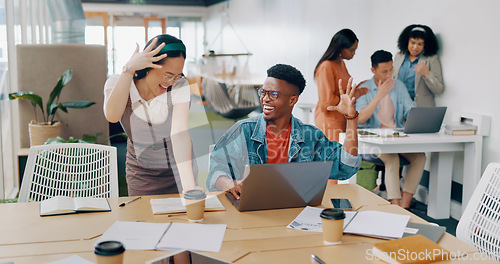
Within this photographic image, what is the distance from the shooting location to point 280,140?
7.09 ft

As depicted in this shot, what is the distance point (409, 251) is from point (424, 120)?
2.54 metres

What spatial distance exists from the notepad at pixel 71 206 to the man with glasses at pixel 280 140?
45 cm

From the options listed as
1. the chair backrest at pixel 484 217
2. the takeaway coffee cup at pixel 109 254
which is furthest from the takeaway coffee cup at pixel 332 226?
the chair backrest at pixel 484 217

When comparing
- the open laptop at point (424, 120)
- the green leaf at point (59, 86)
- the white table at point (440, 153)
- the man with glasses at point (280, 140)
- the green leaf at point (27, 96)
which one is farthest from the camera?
the green leaf at point (59, 86)

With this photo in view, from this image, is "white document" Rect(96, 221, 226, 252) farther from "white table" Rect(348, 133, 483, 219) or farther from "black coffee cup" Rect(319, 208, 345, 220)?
"white table" Rect(348, 133, 483, 219)

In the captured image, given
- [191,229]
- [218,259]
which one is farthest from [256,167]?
[218,259]

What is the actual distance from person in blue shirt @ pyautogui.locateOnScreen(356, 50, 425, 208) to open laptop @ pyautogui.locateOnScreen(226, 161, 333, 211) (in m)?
2.11

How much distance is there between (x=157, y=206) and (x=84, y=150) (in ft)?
2.32

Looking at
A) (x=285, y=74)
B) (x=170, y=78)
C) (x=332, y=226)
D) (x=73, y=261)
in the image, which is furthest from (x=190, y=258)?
(x=170, y=78)

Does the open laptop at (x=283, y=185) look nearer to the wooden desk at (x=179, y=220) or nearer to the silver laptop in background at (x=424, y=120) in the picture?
the wooden desk at (x=179, y=220)

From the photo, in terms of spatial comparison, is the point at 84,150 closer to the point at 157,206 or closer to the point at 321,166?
the point at 157,206

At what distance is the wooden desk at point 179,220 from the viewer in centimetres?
133

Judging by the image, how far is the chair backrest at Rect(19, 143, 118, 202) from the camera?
82.4 inches

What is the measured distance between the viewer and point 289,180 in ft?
5.43
